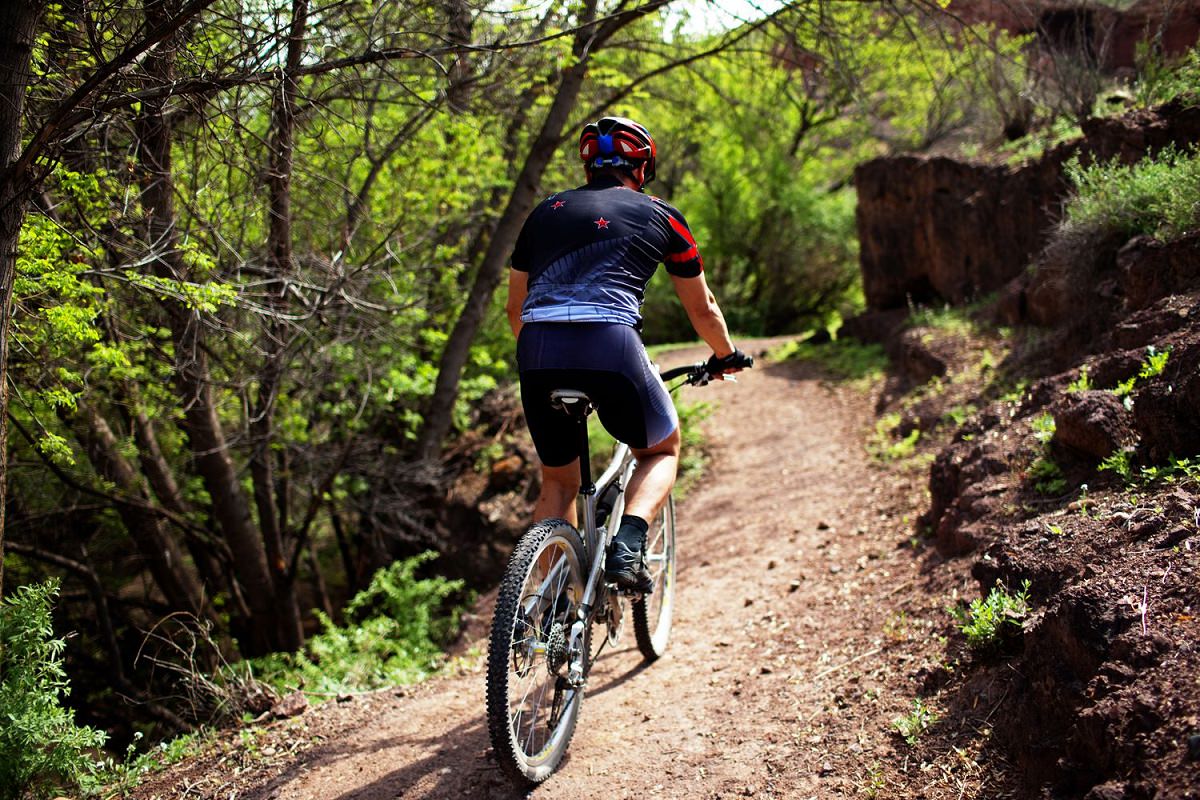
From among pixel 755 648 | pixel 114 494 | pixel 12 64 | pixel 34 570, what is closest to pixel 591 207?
pixel 12 64

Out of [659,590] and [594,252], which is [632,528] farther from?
[659,590]

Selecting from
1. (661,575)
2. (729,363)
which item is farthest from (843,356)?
(729,363)

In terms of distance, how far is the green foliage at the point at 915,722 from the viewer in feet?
10.9

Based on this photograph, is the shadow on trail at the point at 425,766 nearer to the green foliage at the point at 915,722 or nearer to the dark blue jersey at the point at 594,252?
the green foliage at the point at 915,722

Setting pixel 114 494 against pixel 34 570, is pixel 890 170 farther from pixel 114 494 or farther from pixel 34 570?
pixel 34 570

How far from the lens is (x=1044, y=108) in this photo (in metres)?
9.32

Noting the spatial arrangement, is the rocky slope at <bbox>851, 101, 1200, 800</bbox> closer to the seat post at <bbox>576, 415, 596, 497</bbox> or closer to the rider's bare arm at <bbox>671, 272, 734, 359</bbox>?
the rider's bare arm at <bbox>671, 272, 734, 359</bbox>

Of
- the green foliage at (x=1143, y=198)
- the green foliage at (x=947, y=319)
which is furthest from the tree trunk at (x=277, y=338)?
the green foliage at (x=947, y=319)

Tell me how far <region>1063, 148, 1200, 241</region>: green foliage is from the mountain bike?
3.02 meters

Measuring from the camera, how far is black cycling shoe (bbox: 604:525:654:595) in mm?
3477

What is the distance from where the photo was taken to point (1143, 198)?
5496 mm

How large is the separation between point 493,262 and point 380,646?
3.86 m

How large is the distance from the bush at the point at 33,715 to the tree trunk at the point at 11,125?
496mm

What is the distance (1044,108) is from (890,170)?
2360 millimetres
